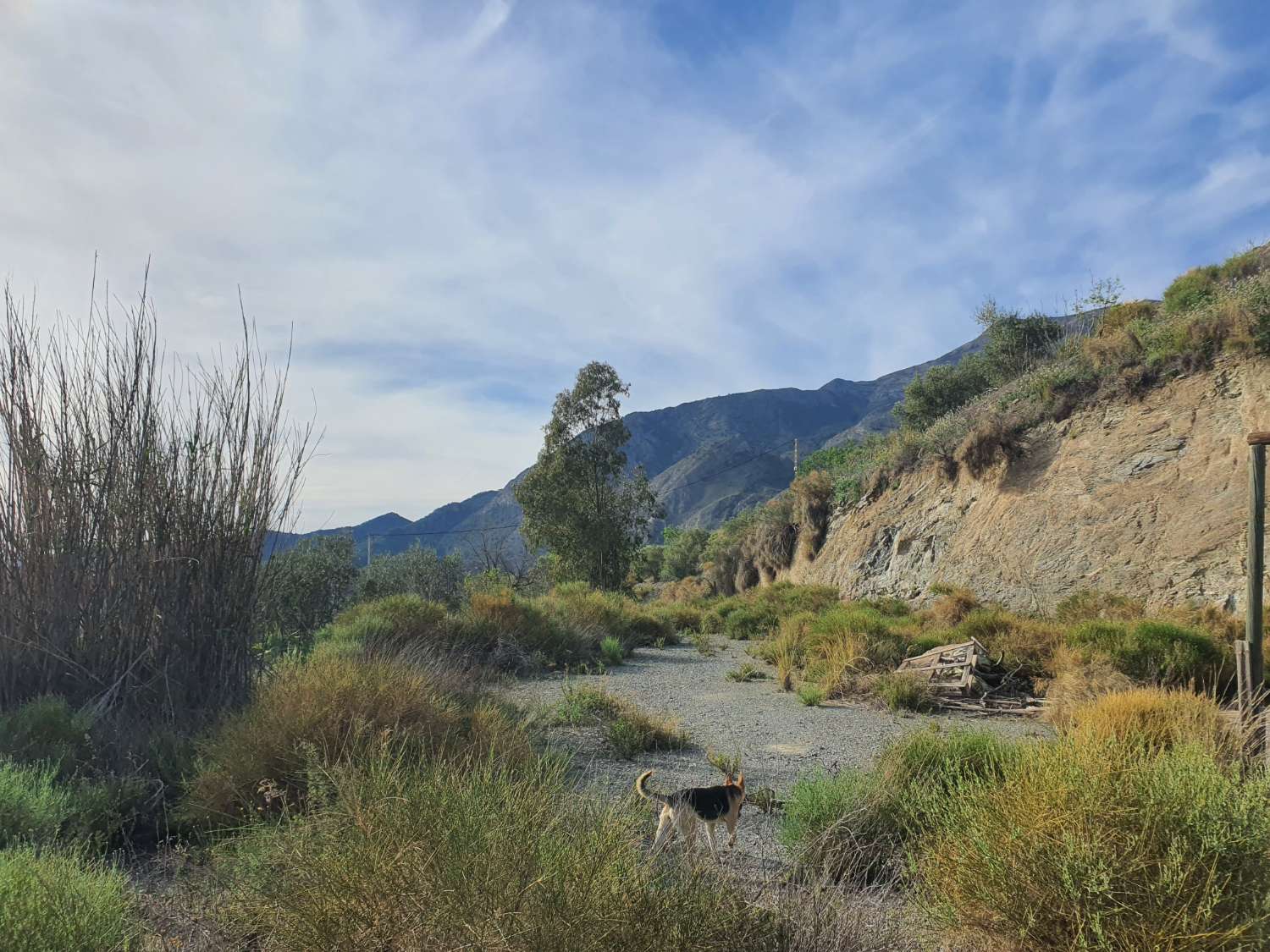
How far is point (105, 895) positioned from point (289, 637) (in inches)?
263

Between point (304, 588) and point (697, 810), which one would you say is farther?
point (304, 588)

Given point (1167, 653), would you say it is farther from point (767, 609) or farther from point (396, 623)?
point (767, 609)

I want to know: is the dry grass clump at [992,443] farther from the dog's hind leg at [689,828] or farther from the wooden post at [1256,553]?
the dog's hind leg at [689,828]

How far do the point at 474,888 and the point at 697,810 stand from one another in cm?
160

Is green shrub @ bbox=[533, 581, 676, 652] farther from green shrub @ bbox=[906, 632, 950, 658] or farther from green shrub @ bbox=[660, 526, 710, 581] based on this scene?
green shrub @ bbox=[660, 526, 710, 581]

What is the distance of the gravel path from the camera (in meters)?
5.44

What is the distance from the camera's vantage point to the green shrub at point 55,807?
3629 mm

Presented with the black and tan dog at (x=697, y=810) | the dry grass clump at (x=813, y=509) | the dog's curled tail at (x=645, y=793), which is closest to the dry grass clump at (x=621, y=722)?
the dog's curled tail at (x=645, y=793)

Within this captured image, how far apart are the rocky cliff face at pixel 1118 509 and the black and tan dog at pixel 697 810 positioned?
10.8m

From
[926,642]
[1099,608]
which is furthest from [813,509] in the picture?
[926,642]

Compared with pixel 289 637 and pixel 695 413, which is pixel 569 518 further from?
pixel 695 413

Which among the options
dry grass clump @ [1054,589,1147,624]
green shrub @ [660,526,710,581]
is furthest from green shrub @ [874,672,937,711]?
green shrub @ [660,526,710,581]

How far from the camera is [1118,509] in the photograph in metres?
13.9

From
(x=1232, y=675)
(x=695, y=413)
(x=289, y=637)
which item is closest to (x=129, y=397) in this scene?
(x=289, y=637)
